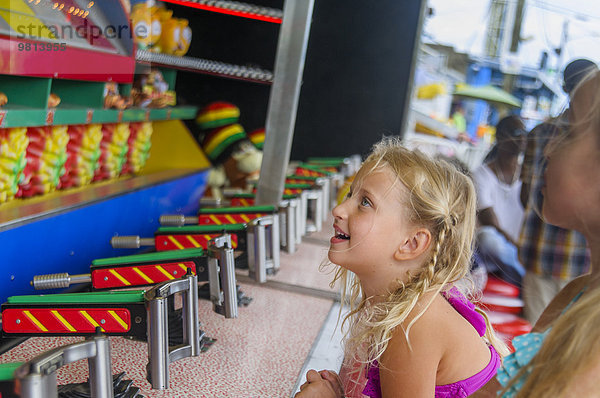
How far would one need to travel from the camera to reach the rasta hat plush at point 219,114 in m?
2.70

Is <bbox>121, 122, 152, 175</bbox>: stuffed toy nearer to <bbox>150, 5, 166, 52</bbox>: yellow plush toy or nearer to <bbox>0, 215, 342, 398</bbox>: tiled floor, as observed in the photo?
<bbox>150, 5, 166, 52</bbox>: yellow plush toy

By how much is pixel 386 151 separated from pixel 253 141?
1.80m

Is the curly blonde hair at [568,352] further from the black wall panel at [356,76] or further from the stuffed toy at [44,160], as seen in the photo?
the black wall panel at [356,76]

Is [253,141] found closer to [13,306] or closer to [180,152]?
[180,152]

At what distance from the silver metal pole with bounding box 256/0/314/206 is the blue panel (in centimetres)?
45

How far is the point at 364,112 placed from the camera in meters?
2.90

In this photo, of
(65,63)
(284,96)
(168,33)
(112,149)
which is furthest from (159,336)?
(168,33)

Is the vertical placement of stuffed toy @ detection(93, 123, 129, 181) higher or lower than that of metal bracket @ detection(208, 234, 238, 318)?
higher

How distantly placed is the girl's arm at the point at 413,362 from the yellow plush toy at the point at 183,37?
74.4 inches

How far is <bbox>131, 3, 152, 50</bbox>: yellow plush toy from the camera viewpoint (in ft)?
6.79

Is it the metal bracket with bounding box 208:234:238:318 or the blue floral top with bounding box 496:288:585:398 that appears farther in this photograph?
the metal bracket with bounding box 208:234:238:318

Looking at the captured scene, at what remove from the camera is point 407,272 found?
94cm

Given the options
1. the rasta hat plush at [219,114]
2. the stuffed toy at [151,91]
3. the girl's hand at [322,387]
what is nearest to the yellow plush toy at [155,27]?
the stuffed toy at [151,91]

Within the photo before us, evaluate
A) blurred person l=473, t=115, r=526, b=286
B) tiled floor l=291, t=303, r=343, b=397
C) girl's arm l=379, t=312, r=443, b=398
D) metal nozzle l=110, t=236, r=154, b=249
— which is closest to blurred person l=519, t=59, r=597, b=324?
blurred person l=473, t=115, r=526, b=286
